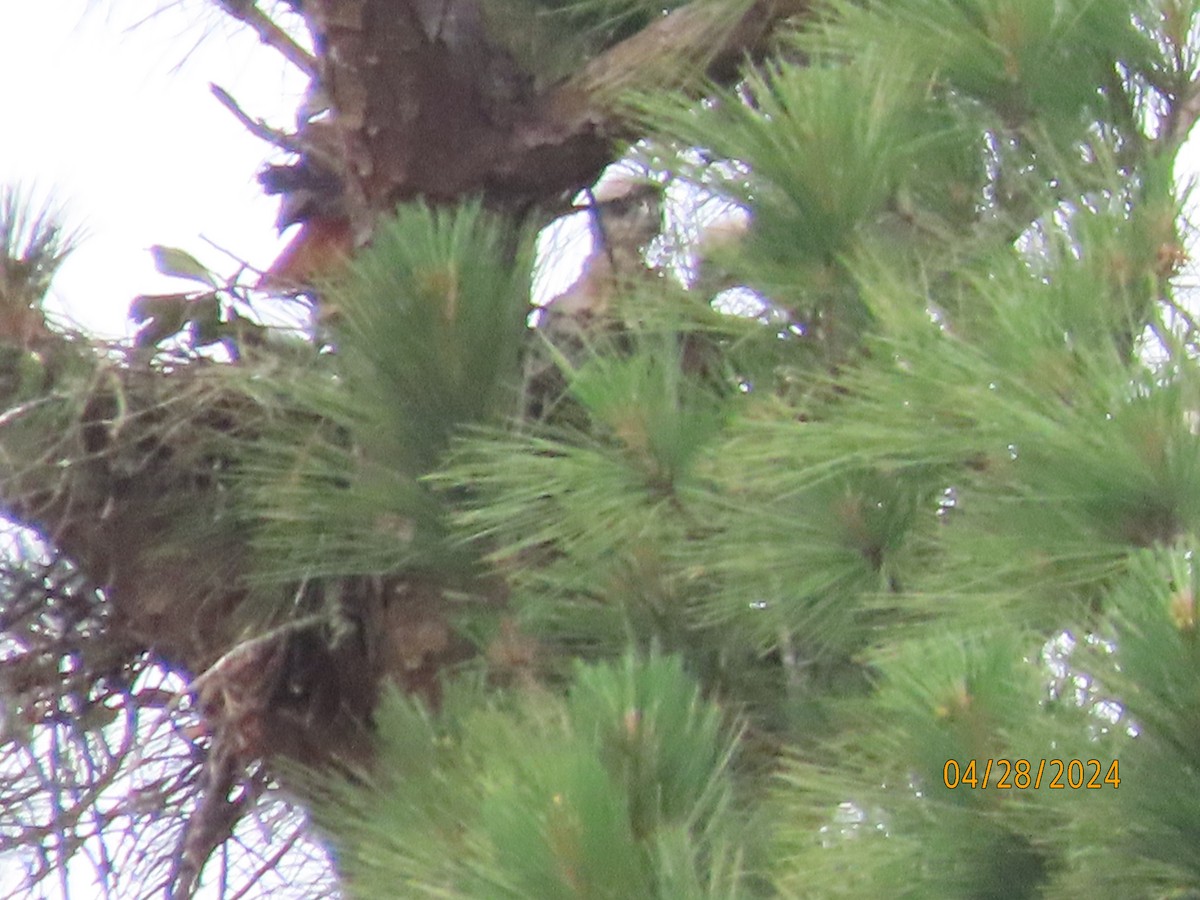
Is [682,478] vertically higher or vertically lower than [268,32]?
lower

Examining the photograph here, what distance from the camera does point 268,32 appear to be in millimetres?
1765

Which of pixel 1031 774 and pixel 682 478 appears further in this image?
pixel 682 478

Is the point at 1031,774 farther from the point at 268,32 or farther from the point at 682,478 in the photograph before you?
the point at 268,32

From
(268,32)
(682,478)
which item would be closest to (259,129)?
(268,32)

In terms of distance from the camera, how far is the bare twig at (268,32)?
175cm

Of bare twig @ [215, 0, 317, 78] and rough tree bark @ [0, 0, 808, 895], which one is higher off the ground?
bare twig @ [215, 0, 317, 78]

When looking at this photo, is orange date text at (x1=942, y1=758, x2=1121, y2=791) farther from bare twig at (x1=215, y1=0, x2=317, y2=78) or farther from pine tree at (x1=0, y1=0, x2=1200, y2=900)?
bare twig at (x1=215, y1=0, x2=317, y2=78)

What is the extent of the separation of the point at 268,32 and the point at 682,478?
81 centimetres

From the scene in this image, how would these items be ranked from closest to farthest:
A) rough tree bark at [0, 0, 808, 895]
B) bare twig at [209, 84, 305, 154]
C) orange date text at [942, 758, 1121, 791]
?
1. orange date text at [942, 758, 1121, 791]
2. rough tree bark at [0, 0, 808, 895]
3. bare twig at [209, 84, 305, 154]

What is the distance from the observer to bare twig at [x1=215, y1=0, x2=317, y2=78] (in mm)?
1745

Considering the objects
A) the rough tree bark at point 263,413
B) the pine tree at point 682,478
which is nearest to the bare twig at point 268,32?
the pine tree at point 682,478

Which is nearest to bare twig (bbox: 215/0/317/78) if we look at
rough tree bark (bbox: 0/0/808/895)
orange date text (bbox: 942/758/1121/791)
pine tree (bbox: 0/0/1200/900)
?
pine tree (bbox: 0/0/1200/900)

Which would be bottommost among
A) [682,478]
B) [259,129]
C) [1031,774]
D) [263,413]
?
[1031,774]

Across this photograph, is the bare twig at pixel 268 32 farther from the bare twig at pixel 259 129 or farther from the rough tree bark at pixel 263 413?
the rough tree bark at pixel 263 413
